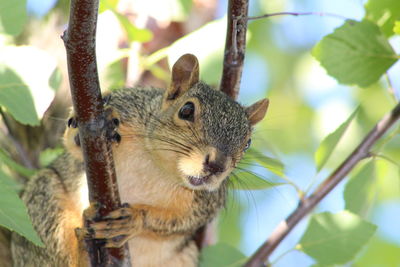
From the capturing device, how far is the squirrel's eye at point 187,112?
2354 mm

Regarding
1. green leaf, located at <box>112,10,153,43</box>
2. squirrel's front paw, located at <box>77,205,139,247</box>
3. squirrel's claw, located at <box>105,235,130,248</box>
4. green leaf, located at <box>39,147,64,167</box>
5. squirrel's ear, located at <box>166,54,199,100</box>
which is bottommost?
squirrel's claw, located at <box>105,235,130,248</box>

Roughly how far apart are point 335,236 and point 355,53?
646 millimetres

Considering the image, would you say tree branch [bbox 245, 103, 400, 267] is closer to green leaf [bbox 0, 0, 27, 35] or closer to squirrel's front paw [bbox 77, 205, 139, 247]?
squirrel's front paw [bbox 77, 205, 139, 247]

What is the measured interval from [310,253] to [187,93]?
75cm

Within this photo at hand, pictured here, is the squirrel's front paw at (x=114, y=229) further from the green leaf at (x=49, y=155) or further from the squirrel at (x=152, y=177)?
the green leaf at (x=49, y=155)

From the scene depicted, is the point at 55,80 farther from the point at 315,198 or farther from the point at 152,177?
the point at 315,198

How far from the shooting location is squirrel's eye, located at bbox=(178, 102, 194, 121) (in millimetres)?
2354

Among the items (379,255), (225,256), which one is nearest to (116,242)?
(225,256)

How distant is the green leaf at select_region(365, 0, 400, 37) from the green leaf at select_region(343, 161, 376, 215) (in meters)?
0.50

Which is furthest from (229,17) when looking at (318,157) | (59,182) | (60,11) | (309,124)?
(309,124)

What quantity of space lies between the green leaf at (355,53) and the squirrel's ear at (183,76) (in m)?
0.46

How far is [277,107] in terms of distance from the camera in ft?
17.2

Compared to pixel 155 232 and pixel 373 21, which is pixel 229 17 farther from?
pixel 155 232

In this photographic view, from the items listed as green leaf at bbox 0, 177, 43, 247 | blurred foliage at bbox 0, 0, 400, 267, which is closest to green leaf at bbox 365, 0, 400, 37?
blurred foliage at bbox 0, 0, 400, 267
